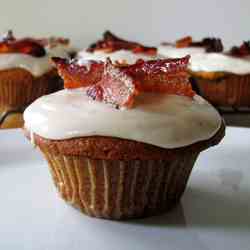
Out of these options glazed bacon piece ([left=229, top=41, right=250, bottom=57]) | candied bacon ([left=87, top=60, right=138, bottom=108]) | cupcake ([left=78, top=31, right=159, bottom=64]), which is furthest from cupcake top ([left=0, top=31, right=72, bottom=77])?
candied bacon ([left=87, top=60, right=138, bottom=108])

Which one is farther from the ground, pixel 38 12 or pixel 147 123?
pixel 147 123

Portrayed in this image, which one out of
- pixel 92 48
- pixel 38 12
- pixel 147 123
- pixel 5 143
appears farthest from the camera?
pixel 38 12

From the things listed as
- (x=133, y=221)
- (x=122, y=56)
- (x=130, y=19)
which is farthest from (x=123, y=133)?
(x=130, y=19)

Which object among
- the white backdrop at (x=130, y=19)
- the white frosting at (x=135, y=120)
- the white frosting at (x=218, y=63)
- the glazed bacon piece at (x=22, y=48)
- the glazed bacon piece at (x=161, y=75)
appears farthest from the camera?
the white backdrop at (x=130, y=19)

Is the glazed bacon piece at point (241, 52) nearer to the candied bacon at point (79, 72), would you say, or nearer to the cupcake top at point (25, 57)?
the cupcake top at point (25, 57)

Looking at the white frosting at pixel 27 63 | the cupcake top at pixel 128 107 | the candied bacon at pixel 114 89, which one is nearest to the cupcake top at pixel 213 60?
the white frosting at pixel 27 63

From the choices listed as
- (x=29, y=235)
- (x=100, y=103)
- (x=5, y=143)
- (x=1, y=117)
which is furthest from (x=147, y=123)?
(x=1, y=117)

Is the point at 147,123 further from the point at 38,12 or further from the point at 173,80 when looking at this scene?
the point at 38,12
